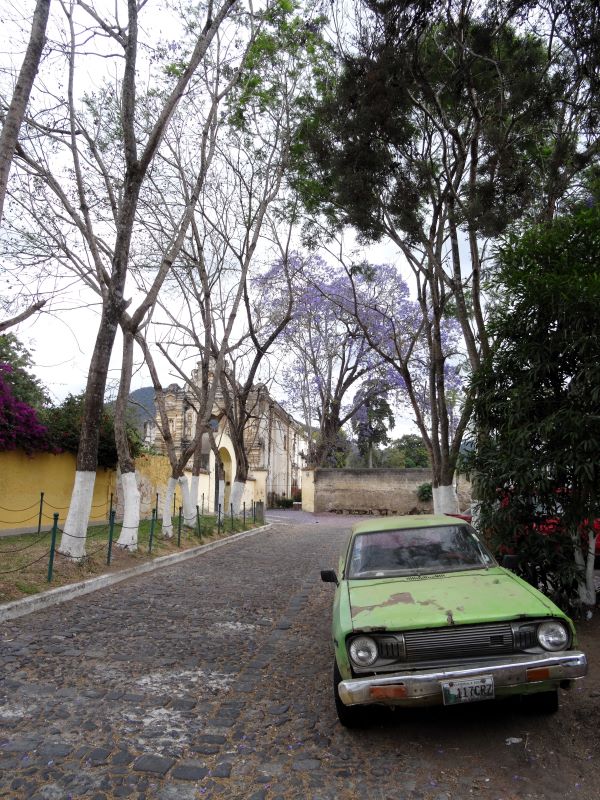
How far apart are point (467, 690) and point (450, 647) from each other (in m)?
0.26

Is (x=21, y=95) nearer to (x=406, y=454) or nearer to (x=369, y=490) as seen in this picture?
(x=369, y=490)

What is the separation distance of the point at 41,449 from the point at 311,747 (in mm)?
13909

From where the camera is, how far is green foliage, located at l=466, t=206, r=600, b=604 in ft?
18.5

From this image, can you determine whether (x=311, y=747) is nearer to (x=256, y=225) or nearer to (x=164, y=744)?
(x=164, y=744)

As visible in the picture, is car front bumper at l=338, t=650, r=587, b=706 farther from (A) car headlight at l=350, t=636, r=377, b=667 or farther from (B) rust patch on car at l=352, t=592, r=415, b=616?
(B) rust patch on car at l=352, t=592, r=415, b=616

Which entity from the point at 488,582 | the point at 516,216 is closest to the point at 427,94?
the point at 516,216

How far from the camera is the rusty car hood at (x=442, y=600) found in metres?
3.73

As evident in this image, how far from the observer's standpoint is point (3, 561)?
32.3 feet

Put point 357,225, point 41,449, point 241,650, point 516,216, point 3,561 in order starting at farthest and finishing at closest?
point 41,449, point 357,225, point 516,216, point 3,561, point 241,650

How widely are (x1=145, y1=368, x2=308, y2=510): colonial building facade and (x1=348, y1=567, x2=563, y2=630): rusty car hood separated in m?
22.0

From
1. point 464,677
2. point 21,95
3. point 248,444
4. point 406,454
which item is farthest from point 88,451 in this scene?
point 406,454

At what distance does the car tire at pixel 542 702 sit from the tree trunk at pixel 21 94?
296 inches

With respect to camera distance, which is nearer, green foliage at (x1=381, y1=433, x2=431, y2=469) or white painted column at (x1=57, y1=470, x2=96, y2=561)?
white painted column at (x1=57, y1=470, x2=96, y2=561)

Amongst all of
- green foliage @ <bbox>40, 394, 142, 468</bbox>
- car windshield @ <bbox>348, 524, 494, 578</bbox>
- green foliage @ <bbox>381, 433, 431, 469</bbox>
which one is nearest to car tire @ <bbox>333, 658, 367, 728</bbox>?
car windshield @ <bbox>348, 524, 494, 578</bbox>
